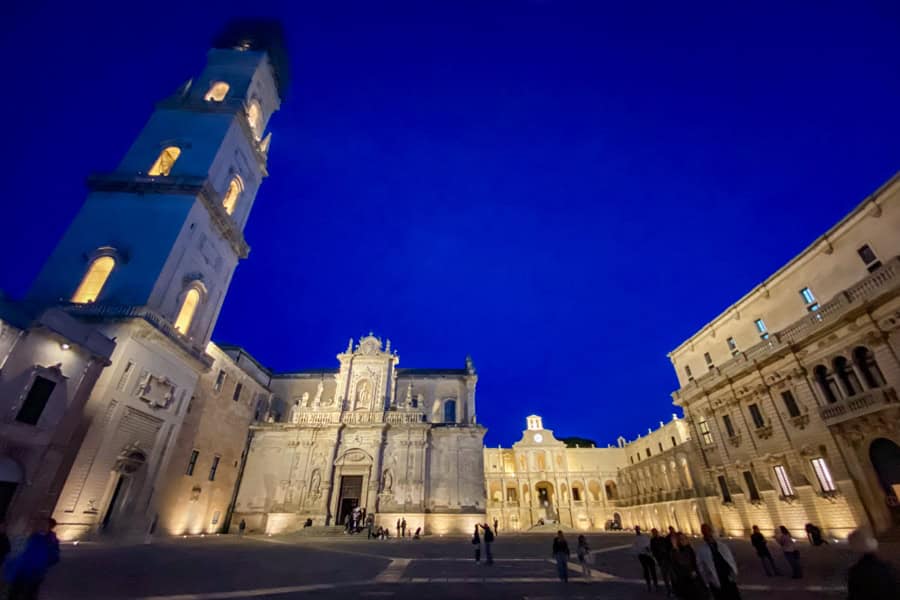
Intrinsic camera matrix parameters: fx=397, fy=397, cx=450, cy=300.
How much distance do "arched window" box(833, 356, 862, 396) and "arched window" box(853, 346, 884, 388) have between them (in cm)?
39

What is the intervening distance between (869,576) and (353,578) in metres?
9.82

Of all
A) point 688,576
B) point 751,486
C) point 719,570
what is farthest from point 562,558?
point 751,486

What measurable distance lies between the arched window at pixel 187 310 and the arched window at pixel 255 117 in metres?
15.7

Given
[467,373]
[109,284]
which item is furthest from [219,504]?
[467,373]

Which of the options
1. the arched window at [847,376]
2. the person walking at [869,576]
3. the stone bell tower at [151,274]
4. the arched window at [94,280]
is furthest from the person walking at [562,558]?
the arched window at [94,280]

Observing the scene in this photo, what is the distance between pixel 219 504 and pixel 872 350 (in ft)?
134

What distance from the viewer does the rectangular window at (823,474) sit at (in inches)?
766

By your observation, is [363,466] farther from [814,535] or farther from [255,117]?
[255,117]

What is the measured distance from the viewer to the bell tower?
68.2 feet

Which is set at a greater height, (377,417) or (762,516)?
(377,417)

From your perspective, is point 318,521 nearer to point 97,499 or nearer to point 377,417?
point 377,417

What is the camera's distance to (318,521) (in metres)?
30.0

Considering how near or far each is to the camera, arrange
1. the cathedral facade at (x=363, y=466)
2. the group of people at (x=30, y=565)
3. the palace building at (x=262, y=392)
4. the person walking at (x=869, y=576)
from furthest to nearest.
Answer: the cathedral facade at (x=363, y=466) < the palace building at (x=262, y=392) < the group of people at (x=30, y=565) < the person walking at (x=869, y=576)

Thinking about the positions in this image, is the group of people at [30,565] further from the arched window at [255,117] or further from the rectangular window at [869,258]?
the arched window at [255,117]
